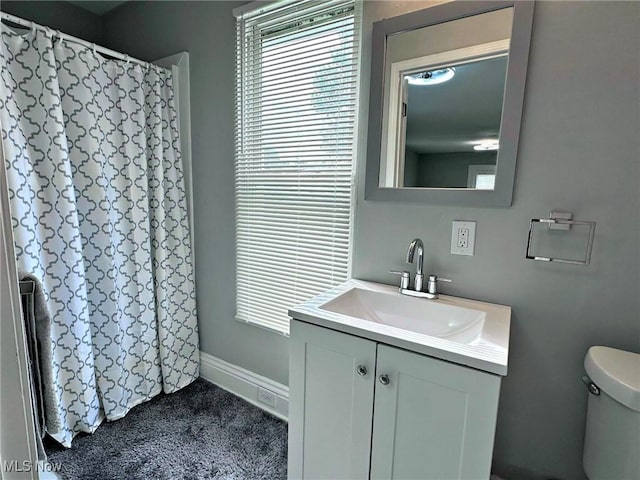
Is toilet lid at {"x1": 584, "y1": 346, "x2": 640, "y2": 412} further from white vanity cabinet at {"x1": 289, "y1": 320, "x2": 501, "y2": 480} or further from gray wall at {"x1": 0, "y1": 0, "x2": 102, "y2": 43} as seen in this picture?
gray wall at {"x1": 0, "y1": 0, "x2": 102, "y2": 43}

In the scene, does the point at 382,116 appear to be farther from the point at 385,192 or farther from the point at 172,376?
the point at 172,376

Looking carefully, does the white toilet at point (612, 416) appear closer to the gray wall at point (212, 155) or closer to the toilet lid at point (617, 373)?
the toilet lid at point (617, 373)

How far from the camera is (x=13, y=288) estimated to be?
0.60 meters

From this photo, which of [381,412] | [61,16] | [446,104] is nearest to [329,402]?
[381,412]

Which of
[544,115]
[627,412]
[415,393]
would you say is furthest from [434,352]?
[544,115]

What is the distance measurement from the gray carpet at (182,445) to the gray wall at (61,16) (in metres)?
2.42

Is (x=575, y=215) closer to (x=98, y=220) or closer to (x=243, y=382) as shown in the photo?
(x=243, y=382)

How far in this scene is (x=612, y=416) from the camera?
36.7 inches

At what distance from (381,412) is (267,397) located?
104 cm

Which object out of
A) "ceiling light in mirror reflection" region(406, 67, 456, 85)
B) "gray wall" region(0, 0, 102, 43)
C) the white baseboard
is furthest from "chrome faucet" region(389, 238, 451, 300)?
"gray wall" region(0, 0, 102, 43)

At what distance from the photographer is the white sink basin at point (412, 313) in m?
1.16

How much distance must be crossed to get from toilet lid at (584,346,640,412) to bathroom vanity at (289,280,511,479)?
0.25 metres

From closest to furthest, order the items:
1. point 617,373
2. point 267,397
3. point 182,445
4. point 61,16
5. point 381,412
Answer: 1. point 617,373
2. point 381,412
3. point 182,445
4. point 267,397
5. point 61,16

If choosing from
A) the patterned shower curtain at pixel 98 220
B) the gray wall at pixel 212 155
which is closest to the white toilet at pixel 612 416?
the gray wall at pixel 212 155
